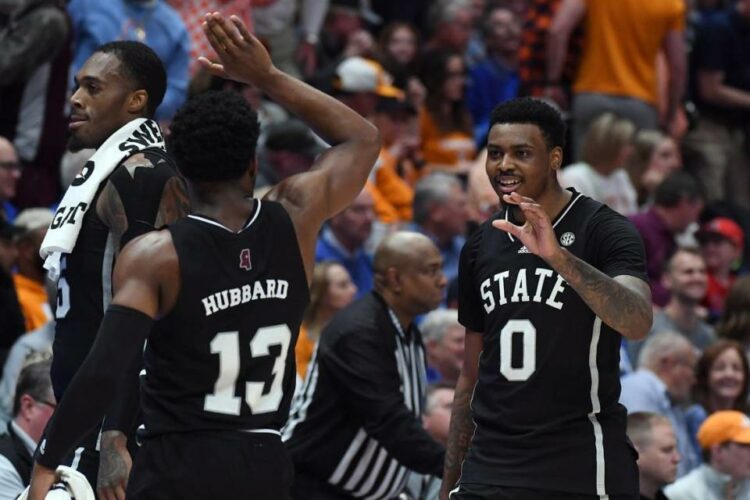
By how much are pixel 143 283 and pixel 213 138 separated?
483 mm

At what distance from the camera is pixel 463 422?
5.28 metres

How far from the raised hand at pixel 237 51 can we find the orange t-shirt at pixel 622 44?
7608 millimetres

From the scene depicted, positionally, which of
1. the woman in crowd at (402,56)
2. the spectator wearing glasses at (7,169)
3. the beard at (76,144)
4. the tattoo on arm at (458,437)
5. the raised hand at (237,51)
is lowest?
the tattoo on arm at (458,437)

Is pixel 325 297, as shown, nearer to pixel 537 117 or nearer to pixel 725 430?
pixel 725 430

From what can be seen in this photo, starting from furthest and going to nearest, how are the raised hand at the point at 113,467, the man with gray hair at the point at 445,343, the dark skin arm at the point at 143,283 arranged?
the man with gray hair at the point at 445,343 < the raised hand at the point at 113,467 < the dark skin arm at the point at 143,283

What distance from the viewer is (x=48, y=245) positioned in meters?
4.97

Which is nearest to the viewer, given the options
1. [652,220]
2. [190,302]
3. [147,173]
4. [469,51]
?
[190,302]

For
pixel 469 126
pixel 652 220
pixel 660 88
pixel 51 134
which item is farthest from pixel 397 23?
pixel 51 134

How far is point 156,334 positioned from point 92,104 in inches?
41.1

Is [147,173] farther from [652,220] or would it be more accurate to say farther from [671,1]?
[671,1]

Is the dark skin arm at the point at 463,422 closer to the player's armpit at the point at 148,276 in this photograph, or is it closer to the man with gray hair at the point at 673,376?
the player's armpit at the point at 148,276

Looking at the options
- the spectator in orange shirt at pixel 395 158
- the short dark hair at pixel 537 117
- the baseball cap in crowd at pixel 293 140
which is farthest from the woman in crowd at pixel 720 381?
the short dark hair at pixel 537 117

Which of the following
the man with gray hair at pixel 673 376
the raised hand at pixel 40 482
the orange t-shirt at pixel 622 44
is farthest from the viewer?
the orange t-shirt at pixel 622 44

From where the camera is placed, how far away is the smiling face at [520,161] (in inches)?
195
